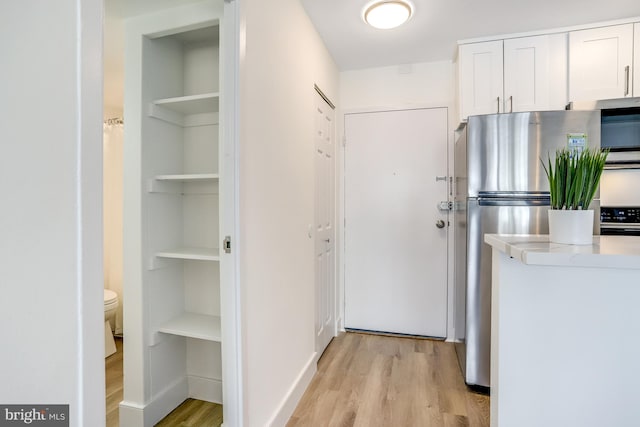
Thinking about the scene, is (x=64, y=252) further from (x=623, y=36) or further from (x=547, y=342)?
(x=623, y=36)

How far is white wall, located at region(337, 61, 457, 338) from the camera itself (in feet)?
9.08

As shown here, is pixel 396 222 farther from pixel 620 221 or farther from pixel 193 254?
pixel 193 254

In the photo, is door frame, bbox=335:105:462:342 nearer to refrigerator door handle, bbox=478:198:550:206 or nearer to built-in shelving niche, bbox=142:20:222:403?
refrigerator door handle, bbox=478:198:550:206

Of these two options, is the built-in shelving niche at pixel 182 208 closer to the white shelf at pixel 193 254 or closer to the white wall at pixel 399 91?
the white shelf at pixel 193 254

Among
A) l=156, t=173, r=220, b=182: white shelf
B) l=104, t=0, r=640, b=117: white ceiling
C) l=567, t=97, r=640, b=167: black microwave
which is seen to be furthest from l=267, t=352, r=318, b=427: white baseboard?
l=567, t=97, r=640, b=167: black microwave

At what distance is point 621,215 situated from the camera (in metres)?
2.24

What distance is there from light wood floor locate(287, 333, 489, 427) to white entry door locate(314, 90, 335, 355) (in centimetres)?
25

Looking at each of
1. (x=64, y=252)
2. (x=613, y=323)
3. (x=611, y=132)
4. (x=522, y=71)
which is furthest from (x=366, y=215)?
(x=64, y=252)

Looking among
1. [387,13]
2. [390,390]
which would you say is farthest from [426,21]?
[390,390]

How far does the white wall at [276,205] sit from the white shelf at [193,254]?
310mm

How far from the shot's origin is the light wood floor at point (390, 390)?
1769 millimetres

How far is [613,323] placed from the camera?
999 millimetres

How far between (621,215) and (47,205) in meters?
3.11

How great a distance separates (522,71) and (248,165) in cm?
217
